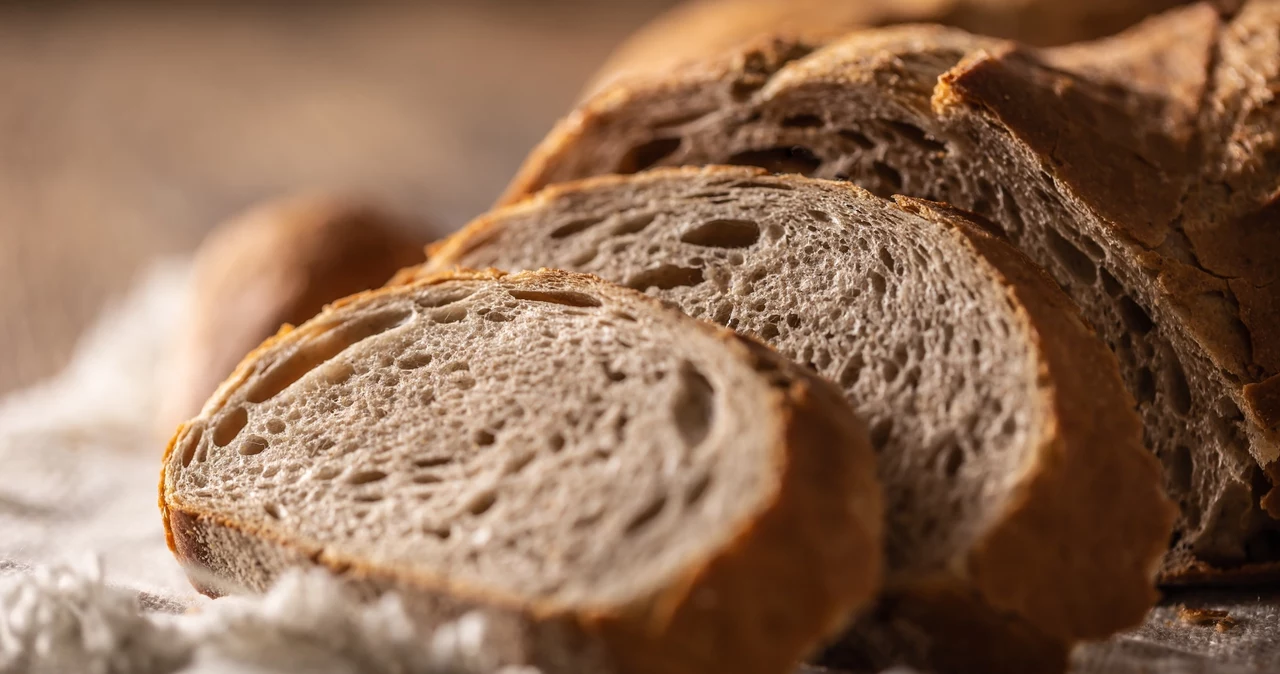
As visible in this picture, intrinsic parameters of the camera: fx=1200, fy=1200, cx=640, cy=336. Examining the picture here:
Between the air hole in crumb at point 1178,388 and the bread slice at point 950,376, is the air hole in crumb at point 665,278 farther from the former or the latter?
the air hole in crumb at point 1178,388

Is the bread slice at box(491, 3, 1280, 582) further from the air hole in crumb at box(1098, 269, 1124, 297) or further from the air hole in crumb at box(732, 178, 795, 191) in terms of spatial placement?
the air hole in crumb at box(732, 178, 795, 191)

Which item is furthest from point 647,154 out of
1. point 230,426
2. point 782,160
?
point 230,426

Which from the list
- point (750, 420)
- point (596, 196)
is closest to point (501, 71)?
point (596, 196)

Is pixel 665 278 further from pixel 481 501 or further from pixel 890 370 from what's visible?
pixel 481 501

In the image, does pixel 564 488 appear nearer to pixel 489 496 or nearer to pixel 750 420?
pixel 489 496

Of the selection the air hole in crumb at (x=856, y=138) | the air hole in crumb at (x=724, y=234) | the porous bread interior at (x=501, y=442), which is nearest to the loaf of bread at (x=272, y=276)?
the porous bread interior at (x=501, y=442)

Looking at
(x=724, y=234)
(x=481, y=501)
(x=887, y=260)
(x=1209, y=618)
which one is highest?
(x=724, y=234)

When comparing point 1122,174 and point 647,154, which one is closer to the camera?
point 1122,174
